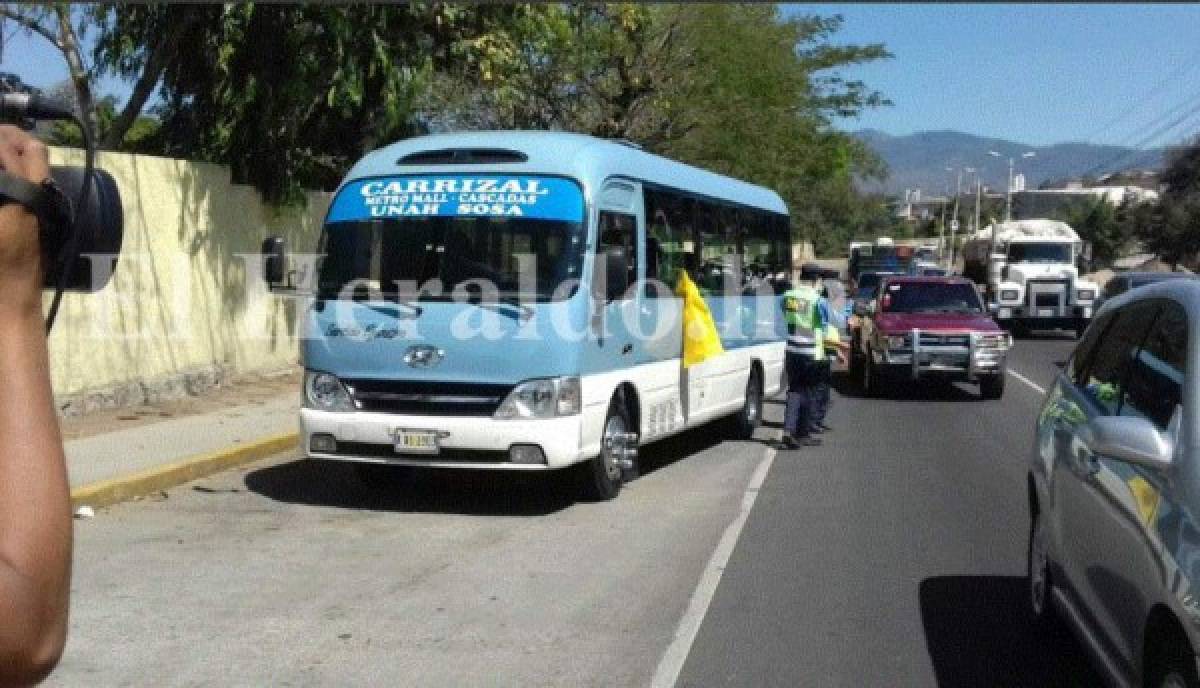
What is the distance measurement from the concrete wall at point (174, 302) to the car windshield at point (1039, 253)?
2248 centimetres

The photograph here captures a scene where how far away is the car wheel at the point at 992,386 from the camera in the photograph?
60.2 feet

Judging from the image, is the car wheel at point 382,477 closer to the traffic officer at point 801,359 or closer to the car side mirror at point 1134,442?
the traffic officer at point 801,359

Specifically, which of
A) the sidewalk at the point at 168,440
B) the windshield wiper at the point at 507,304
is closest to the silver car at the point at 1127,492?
the windshield wiper at the point at 507,304

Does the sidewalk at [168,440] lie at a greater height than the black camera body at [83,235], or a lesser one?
lesser

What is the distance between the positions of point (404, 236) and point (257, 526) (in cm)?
244

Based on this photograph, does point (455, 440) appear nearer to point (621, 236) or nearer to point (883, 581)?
point (621, 236)

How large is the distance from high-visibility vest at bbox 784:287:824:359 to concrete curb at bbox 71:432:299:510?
507cm

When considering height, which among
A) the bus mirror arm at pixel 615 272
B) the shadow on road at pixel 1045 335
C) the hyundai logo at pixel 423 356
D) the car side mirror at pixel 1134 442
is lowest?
the shadow on road at pixel 1045 335

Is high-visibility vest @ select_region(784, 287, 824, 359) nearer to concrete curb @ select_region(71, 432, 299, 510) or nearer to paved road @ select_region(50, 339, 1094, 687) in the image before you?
paved road @ select_region(50, 339, 1094, 687)

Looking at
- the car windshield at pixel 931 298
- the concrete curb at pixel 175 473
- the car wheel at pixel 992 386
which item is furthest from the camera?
the car windshield at pixel 931 298

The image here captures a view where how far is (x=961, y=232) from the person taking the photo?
111 metres

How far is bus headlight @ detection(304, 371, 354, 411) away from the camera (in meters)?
9.72

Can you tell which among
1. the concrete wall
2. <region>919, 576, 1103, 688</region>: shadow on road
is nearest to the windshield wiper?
<region>919, 576, 1103, 688</region>: shadow on road

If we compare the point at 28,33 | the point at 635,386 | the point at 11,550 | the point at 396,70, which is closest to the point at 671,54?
the point at 396,70
